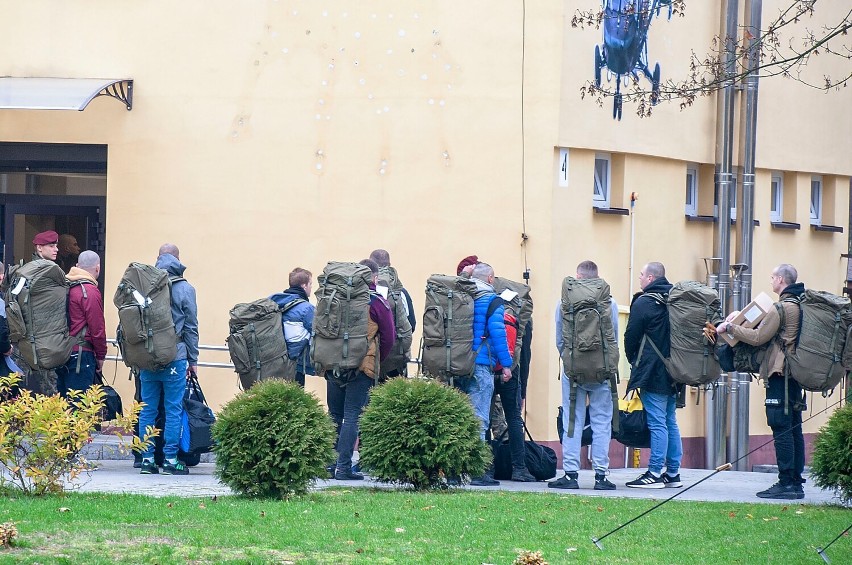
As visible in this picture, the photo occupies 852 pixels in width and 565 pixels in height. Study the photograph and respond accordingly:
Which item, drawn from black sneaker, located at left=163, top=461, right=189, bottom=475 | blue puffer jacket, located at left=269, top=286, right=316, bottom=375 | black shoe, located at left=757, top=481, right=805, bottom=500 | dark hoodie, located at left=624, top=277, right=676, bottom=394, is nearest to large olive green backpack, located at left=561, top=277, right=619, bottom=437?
dark hoodie, located at left=624, top=277, right=676, bottom=394

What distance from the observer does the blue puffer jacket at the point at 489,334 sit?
38.5 ft

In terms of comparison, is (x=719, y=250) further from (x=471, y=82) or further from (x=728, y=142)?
(x=471, y=82)

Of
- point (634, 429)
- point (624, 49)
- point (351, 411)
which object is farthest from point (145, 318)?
point (624, 49)

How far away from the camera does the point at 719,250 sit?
16.7 meters

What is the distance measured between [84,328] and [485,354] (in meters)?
3.53

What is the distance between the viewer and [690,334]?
39.0ft

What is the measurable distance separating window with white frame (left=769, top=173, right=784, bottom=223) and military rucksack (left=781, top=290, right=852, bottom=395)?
678cm

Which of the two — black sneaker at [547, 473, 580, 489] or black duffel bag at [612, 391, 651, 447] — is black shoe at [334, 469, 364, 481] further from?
black duffel bag at [612, 391, 651, 447]

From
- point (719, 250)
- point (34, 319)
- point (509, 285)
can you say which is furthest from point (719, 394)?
point (34, 319)

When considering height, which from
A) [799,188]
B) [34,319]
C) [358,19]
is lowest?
[34,319]

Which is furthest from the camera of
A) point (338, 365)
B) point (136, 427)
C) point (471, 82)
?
point (471, 82)

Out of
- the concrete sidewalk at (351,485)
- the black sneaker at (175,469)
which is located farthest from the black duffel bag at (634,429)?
the black sneaker at (175,469)

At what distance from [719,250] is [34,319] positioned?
8.69 meters

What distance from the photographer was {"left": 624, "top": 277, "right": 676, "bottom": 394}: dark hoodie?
1191 centimetres
